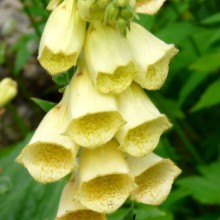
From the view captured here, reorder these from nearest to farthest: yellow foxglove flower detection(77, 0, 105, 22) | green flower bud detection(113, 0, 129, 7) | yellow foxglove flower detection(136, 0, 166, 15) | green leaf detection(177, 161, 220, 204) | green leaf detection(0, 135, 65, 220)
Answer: green flower bud detection(113, 0, 129, 7), yellow foxglove flower detection(77, 0, 105, 22), yellow foxglove flower detection(136, 0, 166, 15), green leaf detection(0, 135, 65, 220), green leaf detection(177, 161, 220, 204)

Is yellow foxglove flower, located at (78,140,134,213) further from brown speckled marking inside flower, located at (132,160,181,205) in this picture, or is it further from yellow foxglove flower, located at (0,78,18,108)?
yellow foxglove flower, located at (0,78,18,108)

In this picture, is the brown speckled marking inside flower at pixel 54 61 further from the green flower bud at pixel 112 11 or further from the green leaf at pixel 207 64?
the green leaf at pixel 207 64

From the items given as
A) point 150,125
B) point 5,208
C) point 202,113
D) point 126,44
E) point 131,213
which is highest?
point 126,44

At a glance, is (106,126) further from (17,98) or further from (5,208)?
(17,98)

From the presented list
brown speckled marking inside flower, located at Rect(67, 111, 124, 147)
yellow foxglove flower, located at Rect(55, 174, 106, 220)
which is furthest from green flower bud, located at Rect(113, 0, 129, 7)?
yellow foxglove flower, located at Rect(55, 174, 106, 220)

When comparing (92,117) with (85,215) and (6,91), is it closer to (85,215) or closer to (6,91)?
(85,215)

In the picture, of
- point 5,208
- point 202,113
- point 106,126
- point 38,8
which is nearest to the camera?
point 106,126

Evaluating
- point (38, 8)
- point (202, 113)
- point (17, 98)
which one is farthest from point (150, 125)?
point (17, 98)
